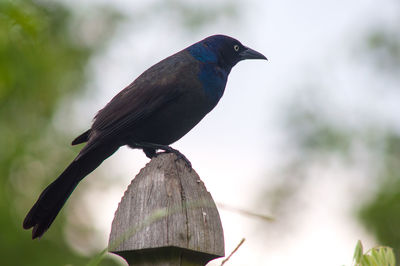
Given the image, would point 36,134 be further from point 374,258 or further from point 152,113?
point 374,258

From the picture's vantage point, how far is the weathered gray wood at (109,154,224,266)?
2549mm

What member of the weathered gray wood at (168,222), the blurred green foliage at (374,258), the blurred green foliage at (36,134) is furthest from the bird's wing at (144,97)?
the blurred green foliage at (36,134)

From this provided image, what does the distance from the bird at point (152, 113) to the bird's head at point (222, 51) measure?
17 centimetres

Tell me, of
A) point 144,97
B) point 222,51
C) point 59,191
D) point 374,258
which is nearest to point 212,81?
point 144,97

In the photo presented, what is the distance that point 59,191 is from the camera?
11.5 ft

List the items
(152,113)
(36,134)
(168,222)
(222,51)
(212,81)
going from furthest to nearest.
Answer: (36,134) → (222,51) → (212,81) → (152,113) → (168,222)

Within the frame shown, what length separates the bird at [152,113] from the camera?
12.5 feet

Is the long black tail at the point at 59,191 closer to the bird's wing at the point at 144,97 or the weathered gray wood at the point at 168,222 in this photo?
the bird's wing at the point at 144,97

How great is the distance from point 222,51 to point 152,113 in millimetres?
1256

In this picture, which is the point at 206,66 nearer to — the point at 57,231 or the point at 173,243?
the point at 173,243

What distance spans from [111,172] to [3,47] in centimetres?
645

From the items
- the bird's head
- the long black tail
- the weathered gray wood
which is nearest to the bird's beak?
the bird's head

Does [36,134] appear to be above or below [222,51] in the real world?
above

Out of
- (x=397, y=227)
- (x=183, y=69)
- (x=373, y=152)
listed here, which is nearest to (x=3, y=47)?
(x=183, y=69)
